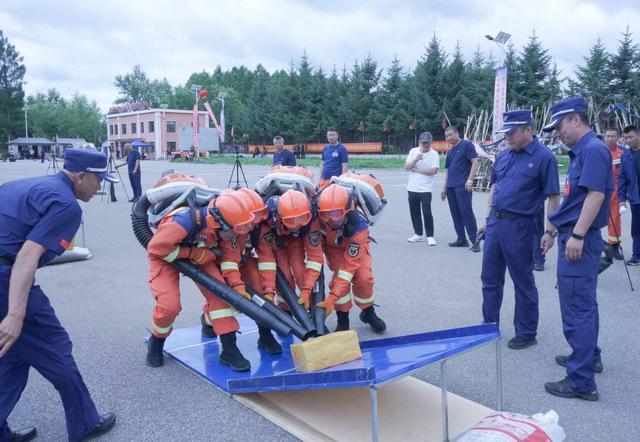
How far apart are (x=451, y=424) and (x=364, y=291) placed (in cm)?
170

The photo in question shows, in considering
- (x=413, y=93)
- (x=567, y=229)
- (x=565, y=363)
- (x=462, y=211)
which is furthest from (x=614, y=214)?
(x=413, y=93)

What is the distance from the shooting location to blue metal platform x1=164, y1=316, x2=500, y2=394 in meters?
2.70

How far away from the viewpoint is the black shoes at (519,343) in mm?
4348

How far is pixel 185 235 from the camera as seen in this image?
3.67 meters

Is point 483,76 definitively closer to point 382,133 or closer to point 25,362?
point 382,133

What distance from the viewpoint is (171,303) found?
3.88 m

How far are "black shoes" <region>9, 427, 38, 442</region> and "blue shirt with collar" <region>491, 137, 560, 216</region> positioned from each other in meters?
3.77

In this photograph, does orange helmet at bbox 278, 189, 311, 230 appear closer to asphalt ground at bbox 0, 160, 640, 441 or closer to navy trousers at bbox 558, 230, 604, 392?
asphalt ground at bbox 0, 160, 640, 441

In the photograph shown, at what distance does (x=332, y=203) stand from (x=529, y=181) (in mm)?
1638

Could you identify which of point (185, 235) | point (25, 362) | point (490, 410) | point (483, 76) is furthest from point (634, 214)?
point (483, 76)

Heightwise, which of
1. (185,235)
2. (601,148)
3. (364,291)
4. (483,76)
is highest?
(483,76)

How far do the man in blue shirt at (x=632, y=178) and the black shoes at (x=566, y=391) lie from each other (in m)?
4.68

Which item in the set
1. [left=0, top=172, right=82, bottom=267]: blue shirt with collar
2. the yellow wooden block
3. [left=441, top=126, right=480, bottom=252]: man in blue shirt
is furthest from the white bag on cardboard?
[left=441, top=126, right=480, bottom=252]: man in blue shirt

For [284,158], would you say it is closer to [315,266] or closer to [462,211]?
[462,211]
